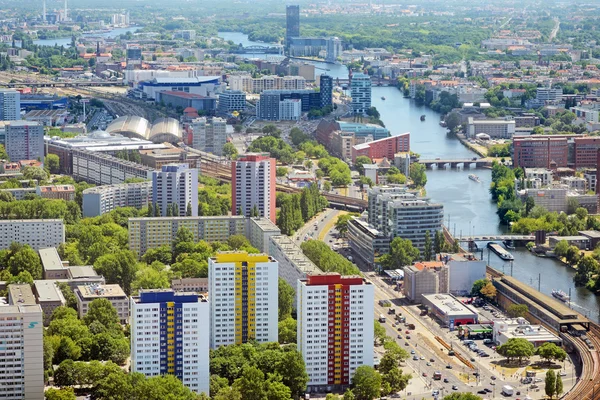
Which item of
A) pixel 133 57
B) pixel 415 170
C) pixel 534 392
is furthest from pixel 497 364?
pixel 133 57

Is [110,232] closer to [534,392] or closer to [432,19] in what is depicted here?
[534,392]

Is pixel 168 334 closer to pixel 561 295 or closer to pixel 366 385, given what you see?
pixel 366 385

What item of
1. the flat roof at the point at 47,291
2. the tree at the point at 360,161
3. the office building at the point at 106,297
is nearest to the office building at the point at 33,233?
the flat roof at the point at 47,291

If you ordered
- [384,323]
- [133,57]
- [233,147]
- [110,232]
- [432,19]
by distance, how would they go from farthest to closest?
[432,19]
[133,57]
[233,147]
[110,232]
[384,323]

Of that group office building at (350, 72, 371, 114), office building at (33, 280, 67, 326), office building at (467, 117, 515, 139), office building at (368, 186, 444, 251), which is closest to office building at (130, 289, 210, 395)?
office building at (33, 280, 67, 326)

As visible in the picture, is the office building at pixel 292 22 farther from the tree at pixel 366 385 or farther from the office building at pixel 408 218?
the tree at pixel 366 385

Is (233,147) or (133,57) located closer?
(233,147)
